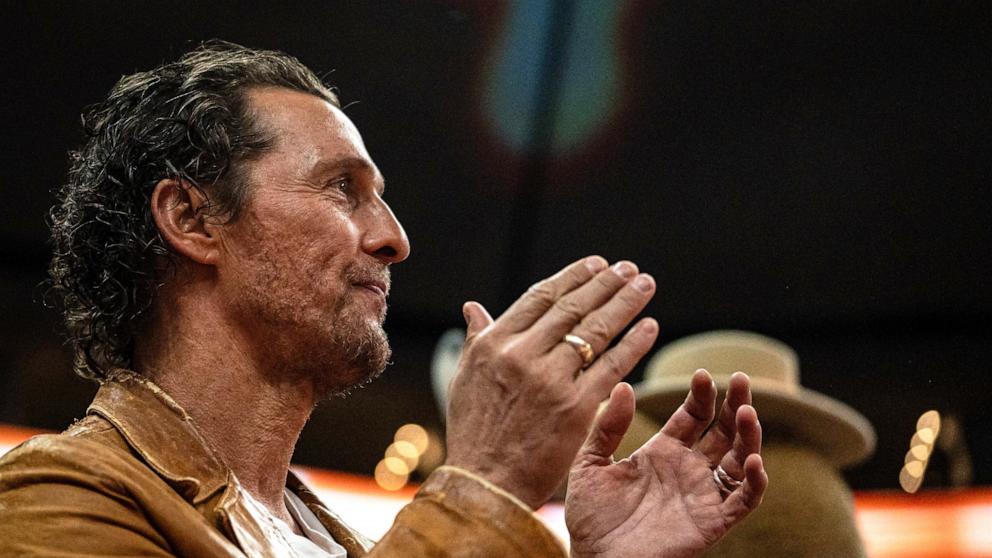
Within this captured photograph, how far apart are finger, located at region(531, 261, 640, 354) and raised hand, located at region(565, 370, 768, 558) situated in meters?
0.24

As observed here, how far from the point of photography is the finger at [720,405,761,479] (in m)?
1.23

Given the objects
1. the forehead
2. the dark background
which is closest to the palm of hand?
the forehead

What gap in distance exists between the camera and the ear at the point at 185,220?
4.42 ft

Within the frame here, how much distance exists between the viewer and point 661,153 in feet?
12.0

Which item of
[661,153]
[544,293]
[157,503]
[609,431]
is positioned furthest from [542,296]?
[661,153]

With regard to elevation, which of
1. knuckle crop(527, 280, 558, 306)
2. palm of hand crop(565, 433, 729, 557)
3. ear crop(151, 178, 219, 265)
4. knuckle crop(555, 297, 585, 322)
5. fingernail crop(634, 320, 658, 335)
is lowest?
palm of hand crop(565, 433, 729, 557)

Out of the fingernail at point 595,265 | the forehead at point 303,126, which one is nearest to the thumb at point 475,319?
the fingernail at point 595,265

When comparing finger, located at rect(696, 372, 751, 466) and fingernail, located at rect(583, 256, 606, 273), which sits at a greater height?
fingernail, located at rect(583, 256, 606, 273)

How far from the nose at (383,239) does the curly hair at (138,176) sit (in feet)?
0.53

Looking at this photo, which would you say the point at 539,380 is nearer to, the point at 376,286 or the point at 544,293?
the point at 544,293

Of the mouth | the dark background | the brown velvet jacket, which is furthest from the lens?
the dark background

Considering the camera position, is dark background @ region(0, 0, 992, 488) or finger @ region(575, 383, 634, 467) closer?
finger @ region(575, 383, 634, 467)

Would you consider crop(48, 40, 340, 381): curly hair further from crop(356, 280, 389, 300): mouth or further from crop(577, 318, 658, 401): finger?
crop(577, 318, 658, 401): finger

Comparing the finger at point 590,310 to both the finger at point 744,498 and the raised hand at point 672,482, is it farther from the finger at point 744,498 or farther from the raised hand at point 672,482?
the finger at point 744,498
